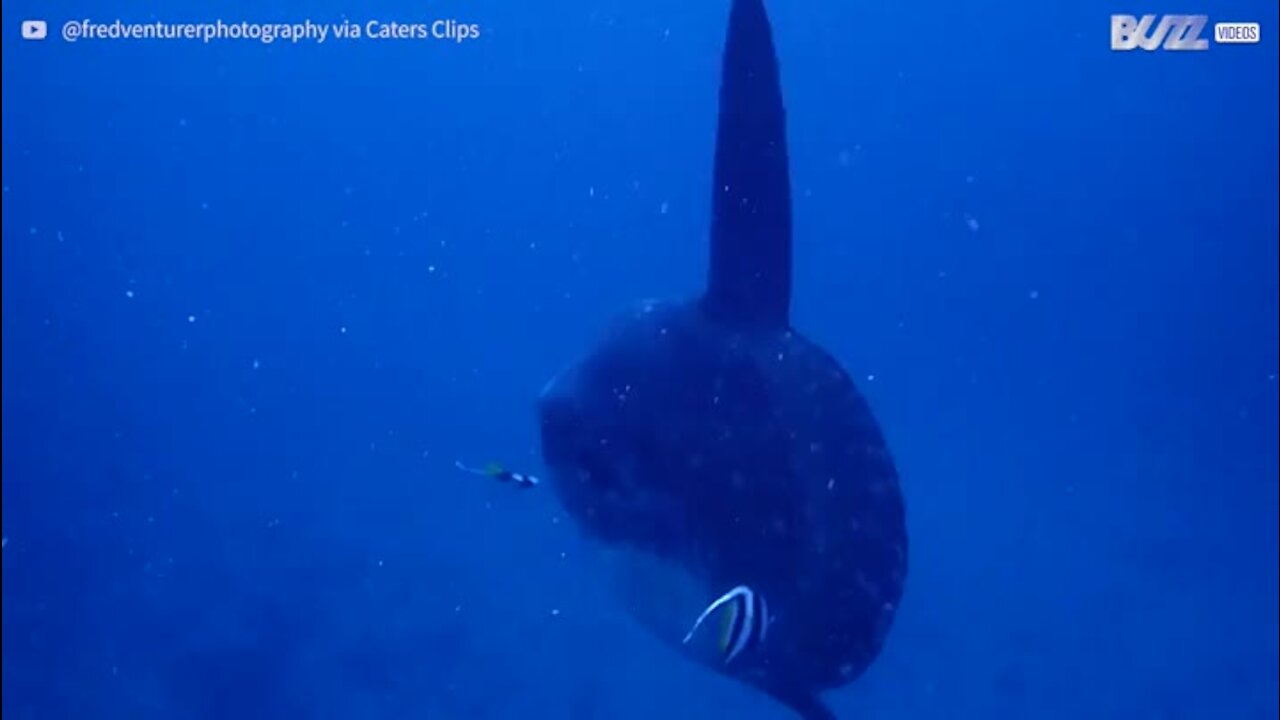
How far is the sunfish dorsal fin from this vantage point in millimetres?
2559

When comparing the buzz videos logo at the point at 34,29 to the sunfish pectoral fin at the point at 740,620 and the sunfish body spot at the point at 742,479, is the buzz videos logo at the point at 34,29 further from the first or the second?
the sunfish pectoral fin at the point at 740,620

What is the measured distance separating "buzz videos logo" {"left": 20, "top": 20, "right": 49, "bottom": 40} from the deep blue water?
0.14 feet

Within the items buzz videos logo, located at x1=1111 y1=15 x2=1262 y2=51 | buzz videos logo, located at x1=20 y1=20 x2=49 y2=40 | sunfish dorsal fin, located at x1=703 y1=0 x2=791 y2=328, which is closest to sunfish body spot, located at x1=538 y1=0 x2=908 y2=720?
sunfish dorsal fin, located at x1=703 y1=0 x2=791 y2=328

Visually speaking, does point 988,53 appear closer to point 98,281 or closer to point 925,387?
point 925,387

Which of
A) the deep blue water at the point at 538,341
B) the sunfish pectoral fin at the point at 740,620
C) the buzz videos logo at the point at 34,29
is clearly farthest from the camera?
the deep blue water at the point at 538,341

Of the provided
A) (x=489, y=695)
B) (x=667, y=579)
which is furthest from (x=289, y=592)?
(x=667, y=579)

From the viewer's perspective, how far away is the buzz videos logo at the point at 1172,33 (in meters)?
3.85

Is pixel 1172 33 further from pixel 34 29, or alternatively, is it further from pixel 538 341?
pixel 538 341

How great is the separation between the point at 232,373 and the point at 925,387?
24.9 feet

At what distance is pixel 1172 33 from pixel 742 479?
2.38 metres

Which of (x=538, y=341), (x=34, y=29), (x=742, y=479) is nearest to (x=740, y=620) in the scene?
(x=742, y=479)

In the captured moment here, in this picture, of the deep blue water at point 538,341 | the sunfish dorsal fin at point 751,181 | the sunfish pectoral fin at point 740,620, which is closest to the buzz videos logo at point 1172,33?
the deep blue water at point 538,341

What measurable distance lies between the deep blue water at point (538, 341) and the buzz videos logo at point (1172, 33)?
0.26m

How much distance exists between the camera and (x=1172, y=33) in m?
4.00
